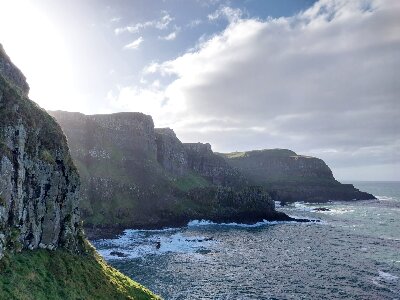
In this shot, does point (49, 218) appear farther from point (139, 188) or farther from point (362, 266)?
point (139, 188)

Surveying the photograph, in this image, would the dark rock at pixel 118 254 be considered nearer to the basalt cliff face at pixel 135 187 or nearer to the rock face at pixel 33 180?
the basalt cliff face at pixel 135 187

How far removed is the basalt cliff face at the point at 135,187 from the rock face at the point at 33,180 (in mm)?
99371

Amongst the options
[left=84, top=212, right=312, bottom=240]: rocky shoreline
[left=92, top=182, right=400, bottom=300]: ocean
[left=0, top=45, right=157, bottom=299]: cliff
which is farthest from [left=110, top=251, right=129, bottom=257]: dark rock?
[left=0, top=45, right=157, bottom=299]: cliff

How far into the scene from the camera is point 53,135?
145ft

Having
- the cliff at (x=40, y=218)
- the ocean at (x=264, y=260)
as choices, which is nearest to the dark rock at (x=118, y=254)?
the ocean at (x=264, y=260)

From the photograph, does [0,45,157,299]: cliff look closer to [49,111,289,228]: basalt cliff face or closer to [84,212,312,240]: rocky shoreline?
[84,212,312,240]: rocky shoreline

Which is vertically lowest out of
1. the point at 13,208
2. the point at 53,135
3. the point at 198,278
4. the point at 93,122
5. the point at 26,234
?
the point at 198,278

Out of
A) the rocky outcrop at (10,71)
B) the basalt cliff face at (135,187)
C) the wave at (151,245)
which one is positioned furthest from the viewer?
the basalt cliff face at (135,187)

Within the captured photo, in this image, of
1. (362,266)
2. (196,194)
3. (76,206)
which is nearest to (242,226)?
(196,194)

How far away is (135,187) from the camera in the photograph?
165m

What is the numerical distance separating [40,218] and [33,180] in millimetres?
4260

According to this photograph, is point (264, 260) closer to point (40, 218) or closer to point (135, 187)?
point (40, 218)

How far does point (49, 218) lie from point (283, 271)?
2303 inches

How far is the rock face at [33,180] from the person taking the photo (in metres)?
35.7
